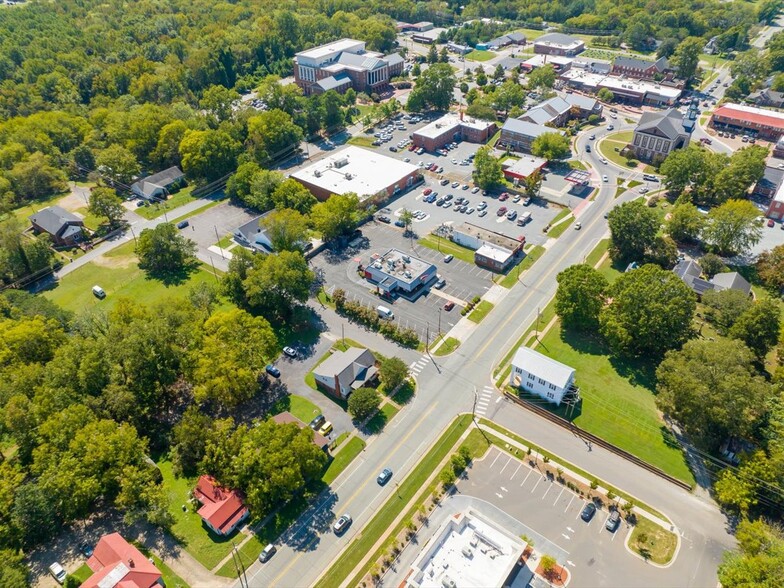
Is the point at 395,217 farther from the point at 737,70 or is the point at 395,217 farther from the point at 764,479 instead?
the point at 737,70

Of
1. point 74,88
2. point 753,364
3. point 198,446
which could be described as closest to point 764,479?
point 753,364

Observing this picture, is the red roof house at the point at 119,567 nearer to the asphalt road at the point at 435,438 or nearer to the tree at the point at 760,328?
the asphalt road at the point at 435,438

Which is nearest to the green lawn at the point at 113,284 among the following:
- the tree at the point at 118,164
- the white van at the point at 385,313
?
the tree at the point at 118,164

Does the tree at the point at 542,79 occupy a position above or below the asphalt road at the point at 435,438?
above

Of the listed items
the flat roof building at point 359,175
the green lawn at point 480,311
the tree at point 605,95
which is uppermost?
the tree at point 605,95

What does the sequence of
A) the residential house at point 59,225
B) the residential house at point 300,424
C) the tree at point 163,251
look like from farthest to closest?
the residential house at point 59,225, the tree at point 163,251, the residential house at point 300,424

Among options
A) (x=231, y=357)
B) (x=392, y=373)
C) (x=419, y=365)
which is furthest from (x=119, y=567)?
(x=419, y=365)

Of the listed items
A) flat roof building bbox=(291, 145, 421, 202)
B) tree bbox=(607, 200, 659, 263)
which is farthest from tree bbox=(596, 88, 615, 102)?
tree bbox=(607, 200, 659, 263)
